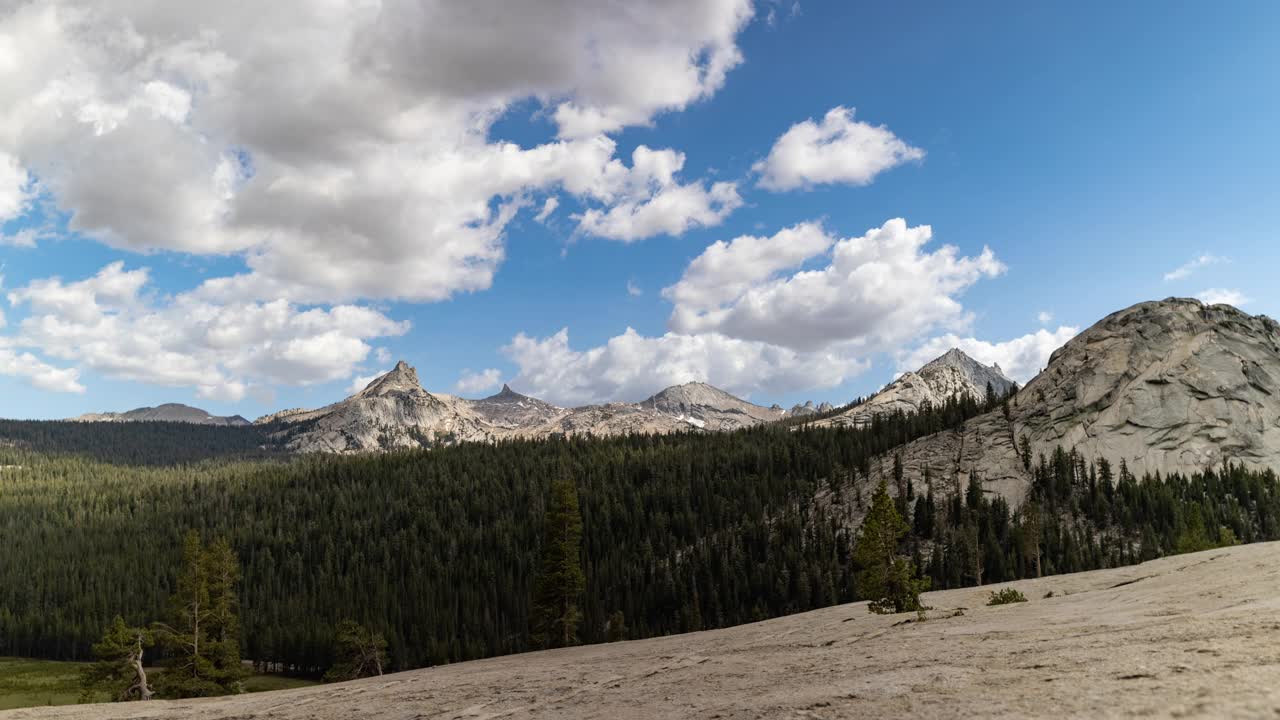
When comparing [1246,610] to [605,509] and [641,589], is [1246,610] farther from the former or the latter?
[605,509]

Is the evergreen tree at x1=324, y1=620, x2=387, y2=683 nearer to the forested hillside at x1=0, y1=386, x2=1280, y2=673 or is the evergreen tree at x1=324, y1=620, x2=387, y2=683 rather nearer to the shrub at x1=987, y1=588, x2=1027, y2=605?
the forested hillside at x1=0, y1=386, x2=1280, y2=673

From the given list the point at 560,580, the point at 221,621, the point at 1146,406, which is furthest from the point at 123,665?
the point at 1146,406

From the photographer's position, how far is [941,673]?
1273 centimetres

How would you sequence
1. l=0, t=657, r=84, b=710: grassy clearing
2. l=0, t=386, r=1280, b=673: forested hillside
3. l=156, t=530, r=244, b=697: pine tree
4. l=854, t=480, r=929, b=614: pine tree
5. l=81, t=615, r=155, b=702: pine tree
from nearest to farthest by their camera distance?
l=854, t=480, r=929, b=614: pine tree
l=156, t=530, r=244, b=697: pine tree
l=81, t=615, r=155, b=702: pine tree
l=0, t=657, r=84, b=710: grassy clearing
l=0, t=386, r=1280, b=673: forested hillside

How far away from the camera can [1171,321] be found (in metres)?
183

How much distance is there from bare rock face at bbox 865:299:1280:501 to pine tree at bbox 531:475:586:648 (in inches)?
5260

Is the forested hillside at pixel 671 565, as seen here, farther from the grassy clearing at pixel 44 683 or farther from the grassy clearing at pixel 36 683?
the grassy clearing at pixel 36 683

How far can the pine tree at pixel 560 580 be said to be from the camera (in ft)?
201

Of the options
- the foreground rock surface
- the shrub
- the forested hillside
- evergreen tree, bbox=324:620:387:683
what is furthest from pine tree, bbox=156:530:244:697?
the forested hillside

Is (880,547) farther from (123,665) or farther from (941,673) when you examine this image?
(123,665)

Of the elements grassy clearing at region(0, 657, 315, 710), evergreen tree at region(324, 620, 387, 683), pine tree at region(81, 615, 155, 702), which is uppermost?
pine tree at region(81, 615, 155, 702)

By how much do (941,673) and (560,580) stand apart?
5208 cm

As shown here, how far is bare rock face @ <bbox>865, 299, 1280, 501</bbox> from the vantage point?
161500mm

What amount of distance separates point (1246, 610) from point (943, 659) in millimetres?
6161
